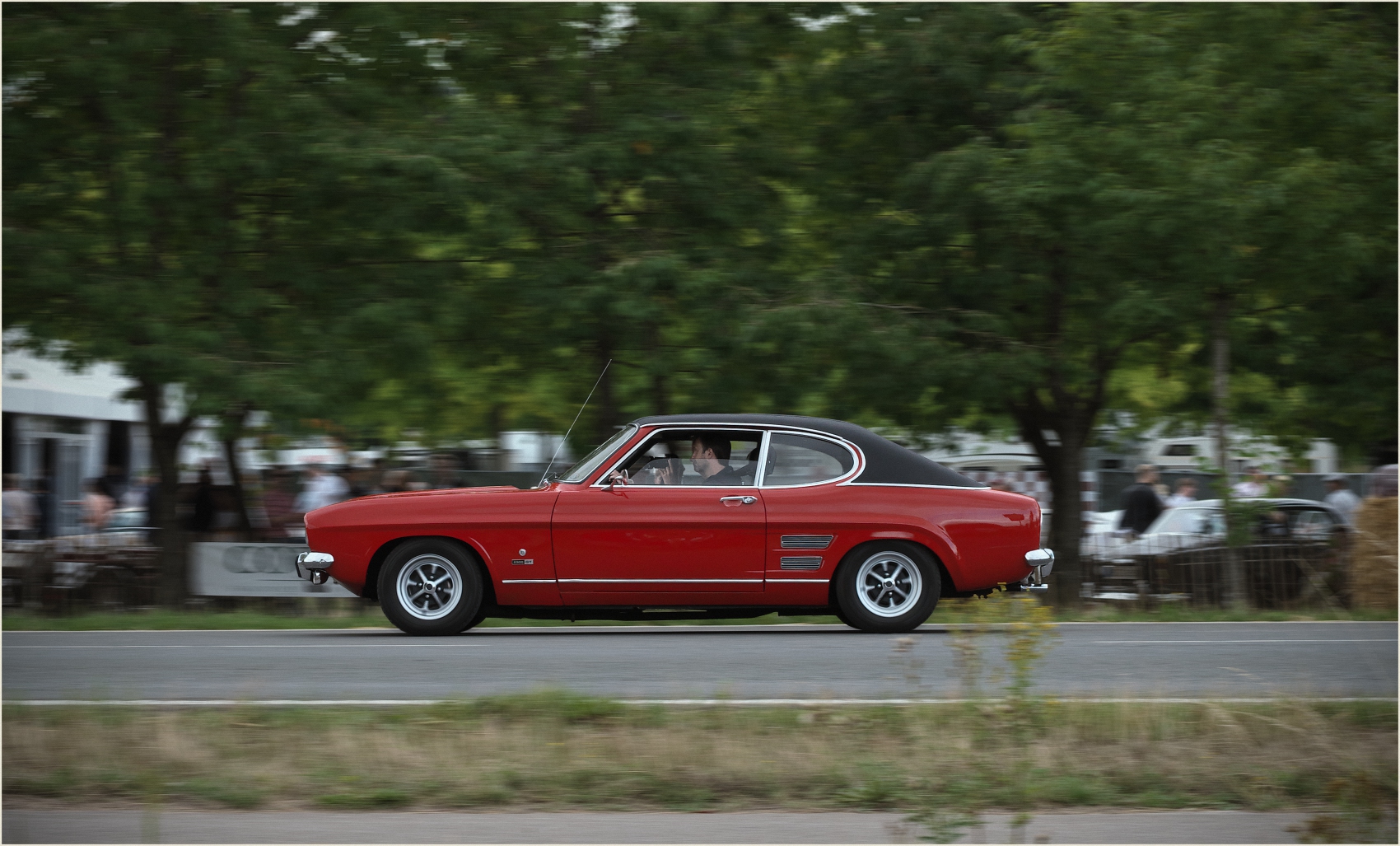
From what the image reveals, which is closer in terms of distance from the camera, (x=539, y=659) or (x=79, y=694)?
(x=79, y=694)

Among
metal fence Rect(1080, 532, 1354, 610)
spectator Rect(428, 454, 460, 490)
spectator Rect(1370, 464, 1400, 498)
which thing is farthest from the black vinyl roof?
spectator Rect(1370, 464, 1400, 498)

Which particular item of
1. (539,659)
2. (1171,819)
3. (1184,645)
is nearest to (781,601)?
(539,659)

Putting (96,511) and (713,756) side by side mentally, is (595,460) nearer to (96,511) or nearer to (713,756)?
(713,756)

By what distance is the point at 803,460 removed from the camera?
11.5 m

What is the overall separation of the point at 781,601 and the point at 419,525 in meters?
2.73

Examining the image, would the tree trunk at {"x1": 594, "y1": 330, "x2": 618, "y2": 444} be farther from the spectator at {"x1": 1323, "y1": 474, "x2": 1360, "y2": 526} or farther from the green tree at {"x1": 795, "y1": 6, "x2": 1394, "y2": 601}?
the spectator at {"x1": 1323, "y1": 474, "x2": 1360, "y2": 526}

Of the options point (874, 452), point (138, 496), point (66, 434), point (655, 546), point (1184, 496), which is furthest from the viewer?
point (66, 434)

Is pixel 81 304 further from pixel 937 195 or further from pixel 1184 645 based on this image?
pixel 1184 645

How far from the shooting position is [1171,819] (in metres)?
5.51

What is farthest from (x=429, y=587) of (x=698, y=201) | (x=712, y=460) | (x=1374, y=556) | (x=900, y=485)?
(x=1374, y=556)

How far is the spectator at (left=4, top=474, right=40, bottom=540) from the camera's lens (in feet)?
60.0

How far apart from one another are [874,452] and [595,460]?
2140 mm

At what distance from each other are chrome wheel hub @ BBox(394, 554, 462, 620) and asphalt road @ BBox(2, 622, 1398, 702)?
0.27 m

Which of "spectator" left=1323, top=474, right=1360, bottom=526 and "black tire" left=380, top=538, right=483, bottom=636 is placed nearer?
"black tire" left=380, top=538, right=483, bottom=636
